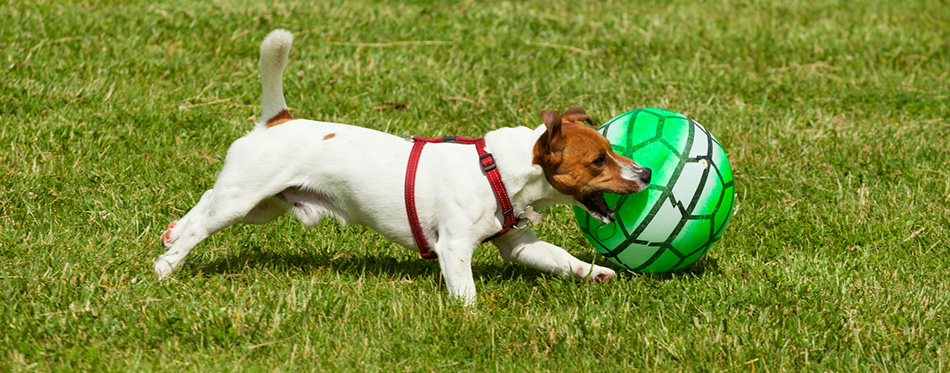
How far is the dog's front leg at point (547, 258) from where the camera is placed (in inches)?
200

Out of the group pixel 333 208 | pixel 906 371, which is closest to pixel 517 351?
pixel 333 208

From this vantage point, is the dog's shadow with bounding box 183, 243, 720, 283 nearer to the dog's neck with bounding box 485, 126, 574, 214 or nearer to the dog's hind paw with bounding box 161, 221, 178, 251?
the dog's hind paw with bounding box 161, 221, 178, 251

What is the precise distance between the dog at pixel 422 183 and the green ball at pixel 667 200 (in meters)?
0.13

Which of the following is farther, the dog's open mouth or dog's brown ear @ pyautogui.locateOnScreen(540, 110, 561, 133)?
the dog's open mouth

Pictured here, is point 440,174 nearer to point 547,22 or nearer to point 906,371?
point 906,371

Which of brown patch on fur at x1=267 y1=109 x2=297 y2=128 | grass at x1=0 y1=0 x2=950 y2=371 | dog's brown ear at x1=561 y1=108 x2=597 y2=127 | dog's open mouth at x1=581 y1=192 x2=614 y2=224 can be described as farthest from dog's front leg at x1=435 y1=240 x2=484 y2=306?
brown patch on fur at x1=267 y1=109 x2=297 y2=128

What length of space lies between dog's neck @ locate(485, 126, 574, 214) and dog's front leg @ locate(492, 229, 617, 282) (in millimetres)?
322

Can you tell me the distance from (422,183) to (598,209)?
0.93 metres

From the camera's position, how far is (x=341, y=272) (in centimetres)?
538

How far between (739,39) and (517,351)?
21.7 ft

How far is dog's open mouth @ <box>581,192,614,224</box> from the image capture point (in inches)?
191

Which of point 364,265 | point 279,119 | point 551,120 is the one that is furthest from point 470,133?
point 551,120

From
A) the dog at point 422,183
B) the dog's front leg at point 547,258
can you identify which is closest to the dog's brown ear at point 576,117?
the dog at point 422,183

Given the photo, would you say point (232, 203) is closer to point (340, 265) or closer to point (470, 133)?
point (340, 265)
